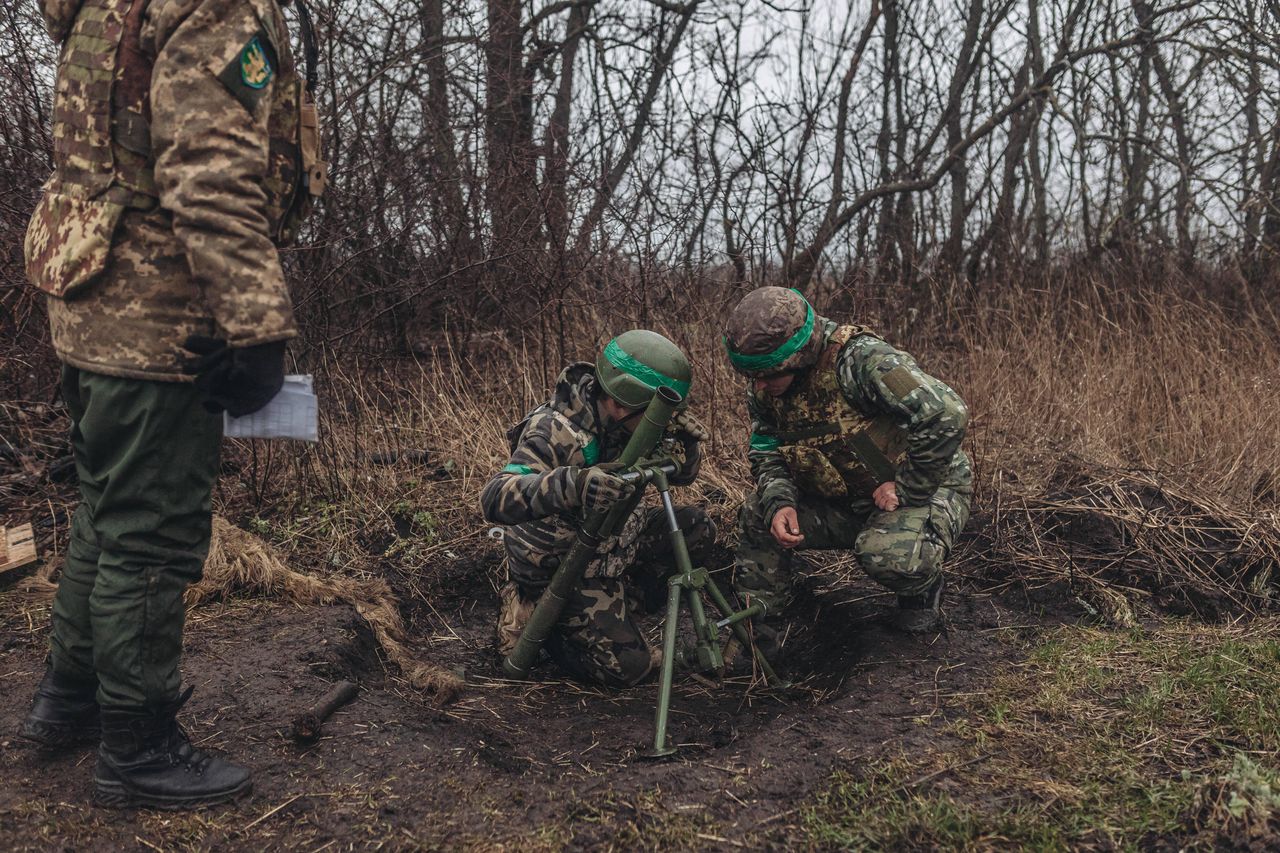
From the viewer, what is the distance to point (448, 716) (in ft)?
11.1

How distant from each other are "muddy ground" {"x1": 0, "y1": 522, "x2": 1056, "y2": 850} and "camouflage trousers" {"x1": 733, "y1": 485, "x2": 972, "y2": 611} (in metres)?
0.28

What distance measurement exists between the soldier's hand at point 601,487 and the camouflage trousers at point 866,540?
886 mm

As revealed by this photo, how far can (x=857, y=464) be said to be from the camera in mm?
3961

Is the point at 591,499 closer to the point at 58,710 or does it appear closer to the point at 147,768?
the point at 147,768

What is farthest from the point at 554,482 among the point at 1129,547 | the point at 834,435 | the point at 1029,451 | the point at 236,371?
the point at 1029,451

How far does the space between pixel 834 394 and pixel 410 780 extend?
215cm

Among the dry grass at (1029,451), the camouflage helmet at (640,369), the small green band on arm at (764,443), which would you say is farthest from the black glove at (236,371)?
the dry grass at (1029,451)

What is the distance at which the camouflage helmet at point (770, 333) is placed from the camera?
362 centimetres

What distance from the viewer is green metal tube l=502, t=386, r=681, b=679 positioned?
301 cm

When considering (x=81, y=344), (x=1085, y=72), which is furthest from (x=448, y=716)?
(x=1085, y=72)

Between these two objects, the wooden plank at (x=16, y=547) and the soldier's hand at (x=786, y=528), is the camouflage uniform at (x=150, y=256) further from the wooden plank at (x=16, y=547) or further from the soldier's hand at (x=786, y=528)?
the wooden plank at (x=16, y=547)

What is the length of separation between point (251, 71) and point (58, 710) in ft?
5.87

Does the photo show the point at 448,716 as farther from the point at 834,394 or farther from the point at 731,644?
the point at 834,394

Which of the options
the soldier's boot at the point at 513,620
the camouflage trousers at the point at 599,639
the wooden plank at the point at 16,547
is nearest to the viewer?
the camouflage trousers at the point at 599,639
